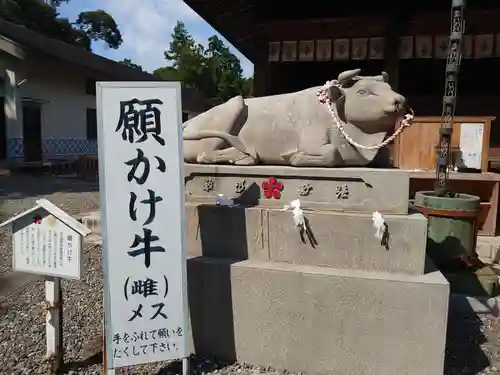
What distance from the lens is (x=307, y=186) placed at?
315 cm

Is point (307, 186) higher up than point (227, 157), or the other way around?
point (227, 157)

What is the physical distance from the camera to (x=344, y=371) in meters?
2.81

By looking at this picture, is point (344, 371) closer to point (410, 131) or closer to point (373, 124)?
point (373, 124)

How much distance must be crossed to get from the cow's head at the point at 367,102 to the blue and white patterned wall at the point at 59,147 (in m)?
10.9

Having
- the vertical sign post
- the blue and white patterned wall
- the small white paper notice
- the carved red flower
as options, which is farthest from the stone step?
the blue and white patterned wall

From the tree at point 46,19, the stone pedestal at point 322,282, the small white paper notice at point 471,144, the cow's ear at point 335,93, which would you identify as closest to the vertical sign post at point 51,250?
the stone pedestal at point 322,282

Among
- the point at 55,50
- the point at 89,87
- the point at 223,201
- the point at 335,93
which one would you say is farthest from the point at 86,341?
the point at 89,87

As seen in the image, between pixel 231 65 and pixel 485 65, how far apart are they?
76.8ft

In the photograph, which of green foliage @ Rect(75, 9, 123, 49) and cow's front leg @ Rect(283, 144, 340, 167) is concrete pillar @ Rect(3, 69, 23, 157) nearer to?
cow's front leg @ Rect(283, 144, 340, 167)

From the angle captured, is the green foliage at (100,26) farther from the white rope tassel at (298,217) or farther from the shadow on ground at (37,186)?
the white rope tassel at (298,217)

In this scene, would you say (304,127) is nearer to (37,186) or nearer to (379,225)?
(379,225)

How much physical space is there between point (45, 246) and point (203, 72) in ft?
93.6

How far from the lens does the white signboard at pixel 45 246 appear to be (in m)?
2.67

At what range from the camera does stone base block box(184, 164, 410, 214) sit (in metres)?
2.97
